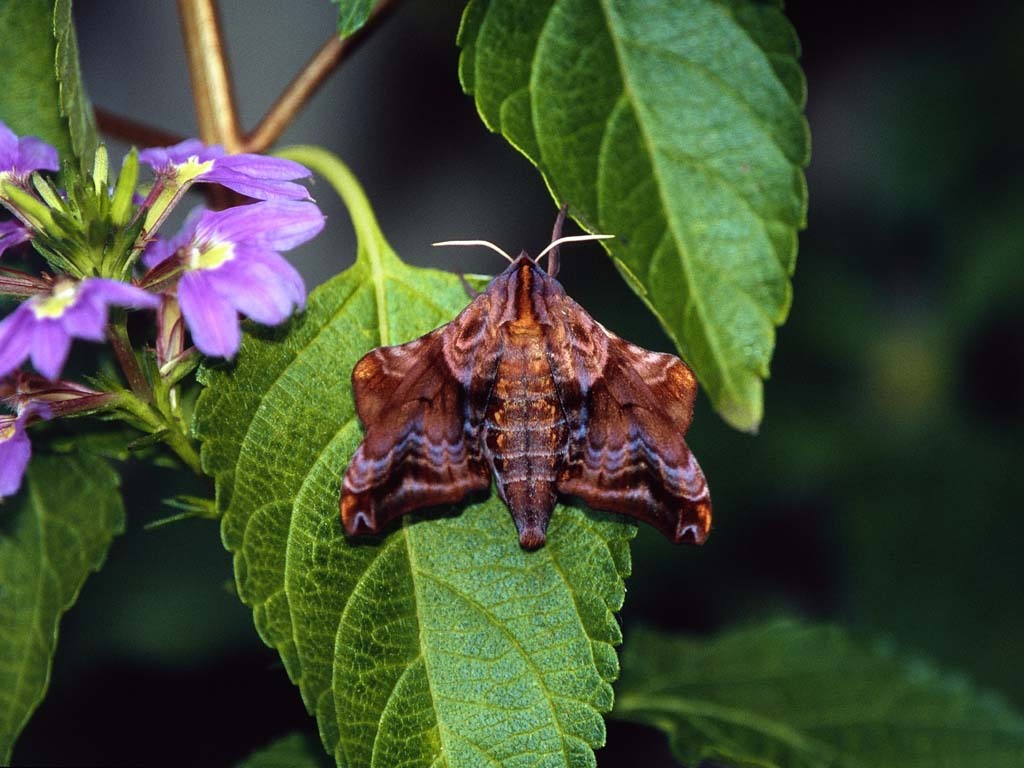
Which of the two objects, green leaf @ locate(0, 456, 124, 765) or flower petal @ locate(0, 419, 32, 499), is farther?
green leaf @ locate(0, 456, 124, 765)

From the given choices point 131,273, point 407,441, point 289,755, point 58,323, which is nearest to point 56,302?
point 58,323

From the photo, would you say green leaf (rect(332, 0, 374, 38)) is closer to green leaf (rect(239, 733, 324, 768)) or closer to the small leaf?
the small leaf

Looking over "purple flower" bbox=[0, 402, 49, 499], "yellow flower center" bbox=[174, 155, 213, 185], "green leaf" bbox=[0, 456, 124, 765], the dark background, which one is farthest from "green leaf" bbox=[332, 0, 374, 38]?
the dark background

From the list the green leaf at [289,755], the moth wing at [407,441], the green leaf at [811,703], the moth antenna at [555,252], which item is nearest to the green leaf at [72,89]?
the moth wing at [407,441]

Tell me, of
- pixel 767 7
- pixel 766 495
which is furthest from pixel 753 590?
pixel 767 7

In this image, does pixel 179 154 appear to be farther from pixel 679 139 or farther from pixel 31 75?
pixel 679 139

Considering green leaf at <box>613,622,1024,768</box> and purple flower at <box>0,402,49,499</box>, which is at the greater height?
purple flower at <box>0,402,49,499</box>
